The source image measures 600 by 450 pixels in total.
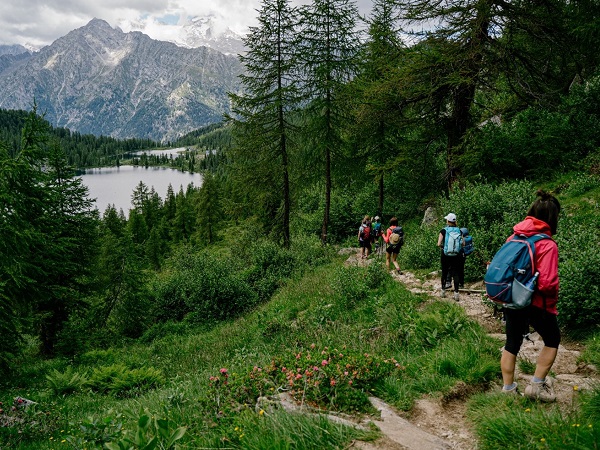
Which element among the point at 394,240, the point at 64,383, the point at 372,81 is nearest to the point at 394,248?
the point at 394,240

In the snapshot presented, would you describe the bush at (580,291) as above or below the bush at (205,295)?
above

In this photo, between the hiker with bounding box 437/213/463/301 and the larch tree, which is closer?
the hiker with bounding box 437/213/463/301

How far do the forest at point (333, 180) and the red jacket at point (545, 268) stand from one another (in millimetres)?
1437

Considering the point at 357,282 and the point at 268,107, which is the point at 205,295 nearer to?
the point at 357,282

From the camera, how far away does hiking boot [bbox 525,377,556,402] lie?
3785mm

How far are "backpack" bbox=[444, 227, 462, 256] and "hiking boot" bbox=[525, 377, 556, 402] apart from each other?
191 inches

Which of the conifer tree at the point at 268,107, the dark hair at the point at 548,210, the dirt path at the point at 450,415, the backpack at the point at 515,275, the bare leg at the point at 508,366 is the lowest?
the dirt path at the point at 450,415

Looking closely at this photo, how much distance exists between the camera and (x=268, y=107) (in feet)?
66.4

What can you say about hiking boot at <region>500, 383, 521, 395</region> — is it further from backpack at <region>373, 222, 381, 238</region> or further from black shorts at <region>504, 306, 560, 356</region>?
backpack at <region>373, 222, 381, 238</region>

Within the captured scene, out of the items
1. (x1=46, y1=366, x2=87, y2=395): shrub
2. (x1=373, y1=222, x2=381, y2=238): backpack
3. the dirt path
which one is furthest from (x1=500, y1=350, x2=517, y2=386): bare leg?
(x1=373, y1=222, x2=381, y2=238): backpack

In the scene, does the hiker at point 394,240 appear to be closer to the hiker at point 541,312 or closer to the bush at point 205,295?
the bush at point 205,295

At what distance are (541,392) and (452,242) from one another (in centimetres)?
510

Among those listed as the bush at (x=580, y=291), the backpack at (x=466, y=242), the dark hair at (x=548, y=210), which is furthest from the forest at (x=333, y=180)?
the dark hair at (x=548, y=210)

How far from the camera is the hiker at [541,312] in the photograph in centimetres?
374
